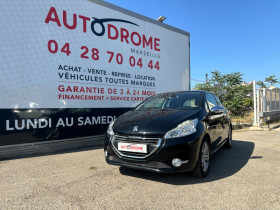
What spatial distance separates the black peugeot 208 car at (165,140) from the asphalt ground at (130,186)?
305mm

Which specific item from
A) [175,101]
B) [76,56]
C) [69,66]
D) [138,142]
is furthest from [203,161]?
[76,56]

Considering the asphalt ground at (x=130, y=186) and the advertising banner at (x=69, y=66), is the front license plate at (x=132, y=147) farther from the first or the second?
the advertising banner at (x=69, y=66)

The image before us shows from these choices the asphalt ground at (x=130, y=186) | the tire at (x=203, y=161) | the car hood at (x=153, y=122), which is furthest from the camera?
the tire at (x=203, y=161)

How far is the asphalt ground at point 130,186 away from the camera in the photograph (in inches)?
103

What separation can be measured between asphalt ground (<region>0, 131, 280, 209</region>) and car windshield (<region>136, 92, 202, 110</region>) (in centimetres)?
124

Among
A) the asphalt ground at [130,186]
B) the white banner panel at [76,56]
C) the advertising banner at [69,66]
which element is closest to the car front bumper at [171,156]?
the asphalt ground at [130,186]

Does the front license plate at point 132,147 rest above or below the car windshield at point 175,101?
below

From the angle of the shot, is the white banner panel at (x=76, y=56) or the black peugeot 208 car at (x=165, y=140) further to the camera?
the white banner panel at (x=76, y=56)

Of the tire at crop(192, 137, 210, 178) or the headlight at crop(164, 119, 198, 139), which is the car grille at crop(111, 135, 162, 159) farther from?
the tire at crop(192, 137, 210, 178)

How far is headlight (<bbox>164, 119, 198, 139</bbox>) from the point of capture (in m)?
3.04

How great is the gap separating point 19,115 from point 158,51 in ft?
16.6

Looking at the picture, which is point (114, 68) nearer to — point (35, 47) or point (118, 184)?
point (35, 47)

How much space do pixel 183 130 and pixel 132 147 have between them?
0.79 meters

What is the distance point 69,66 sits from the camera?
553cm
